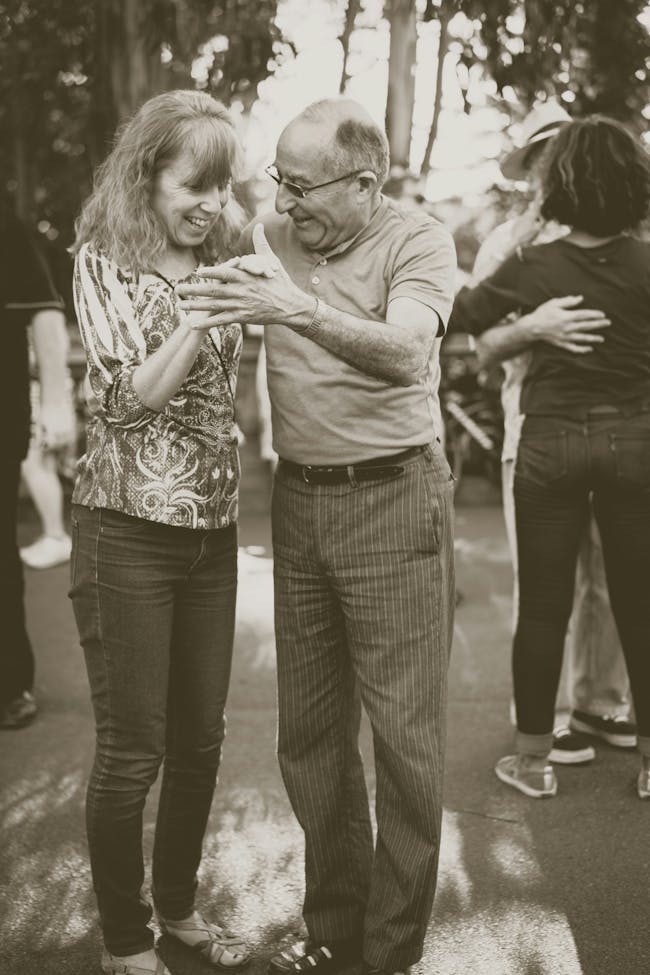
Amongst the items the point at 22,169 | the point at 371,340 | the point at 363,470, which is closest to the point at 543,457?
the point at 363,470

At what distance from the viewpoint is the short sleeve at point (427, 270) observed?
8.91 feet

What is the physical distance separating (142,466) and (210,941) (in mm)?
1305

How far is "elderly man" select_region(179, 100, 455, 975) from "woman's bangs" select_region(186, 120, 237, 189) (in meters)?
0.14

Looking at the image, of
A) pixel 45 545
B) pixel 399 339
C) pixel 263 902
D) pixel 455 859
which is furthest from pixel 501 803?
pixel 45 545

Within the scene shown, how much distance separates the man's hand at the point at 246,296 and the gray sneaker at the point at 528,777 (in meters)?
2.30

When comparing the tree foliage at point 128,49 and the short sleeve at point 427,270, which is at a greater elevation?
the tree foliage at point 128,49

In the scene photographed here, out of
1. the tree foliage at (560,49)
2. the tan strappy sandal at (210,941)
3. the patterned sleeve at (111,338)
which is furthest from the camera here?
the tree foliage at (560,49)

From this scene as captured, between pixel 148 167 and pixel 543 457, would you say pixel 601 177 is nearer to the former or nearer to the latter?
pixel 543 457

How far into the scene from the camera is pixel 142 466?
2.79 meters

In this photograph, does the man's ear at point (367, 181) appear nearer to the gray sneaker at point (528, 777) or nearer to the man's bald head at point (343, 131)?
the man's bald head at point (343, 131)

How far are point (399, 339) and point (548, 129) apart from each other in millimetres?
2399

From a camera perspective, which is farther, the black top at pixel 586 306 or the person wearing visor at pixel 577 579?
the person wearing visor at pixel 577 579

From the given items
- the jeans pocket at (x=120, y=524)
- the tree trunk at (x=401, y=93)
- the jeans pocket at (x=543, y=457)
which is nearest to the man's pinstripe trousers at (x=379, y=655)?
the jeans pocket at (x=120, y=524)

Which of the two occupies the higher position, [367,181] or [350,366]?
[367,181]
